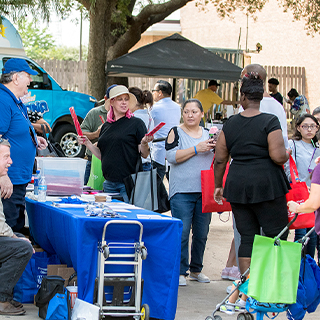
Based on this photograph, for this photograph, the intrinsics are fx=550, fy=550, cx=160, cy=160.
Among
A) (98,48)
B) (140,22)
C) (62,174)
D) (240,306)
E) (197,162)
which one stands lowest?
(240,306)

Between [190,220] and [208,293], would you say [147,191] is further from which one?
[208,293]

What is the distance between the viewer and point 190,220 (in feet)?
18.2

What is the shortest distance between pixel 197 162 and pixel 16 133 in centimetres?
180

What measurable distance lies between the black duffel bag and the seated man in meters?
0.22

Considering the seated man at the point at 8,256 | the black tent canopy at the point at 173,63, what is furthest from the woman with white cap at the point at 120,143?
the black tent canopy at the point at 173,63

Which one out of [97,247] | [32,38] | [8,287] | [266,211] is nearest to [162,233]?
[97,247]

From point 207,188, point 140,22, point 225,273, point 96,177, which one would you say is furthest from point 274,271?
point 140,22

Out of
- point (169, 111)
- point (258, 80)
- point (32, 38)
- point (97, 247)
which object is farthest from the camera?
point (32, 38)

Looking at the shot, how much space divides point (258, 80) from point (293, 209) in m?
1.12

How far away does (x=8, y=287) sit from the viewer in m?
4.31

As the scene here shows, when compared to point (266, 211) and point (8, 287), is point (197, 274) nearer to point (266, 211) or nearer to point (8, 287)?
point (266, 211)

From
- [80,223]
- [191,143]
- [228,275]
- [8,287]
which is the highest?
[191,143]

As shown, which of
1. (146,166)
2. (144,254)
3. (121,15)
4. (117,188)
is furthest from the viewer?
(121,15)

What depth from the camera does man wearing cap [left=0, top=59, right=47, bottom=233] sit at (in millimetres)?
4691
